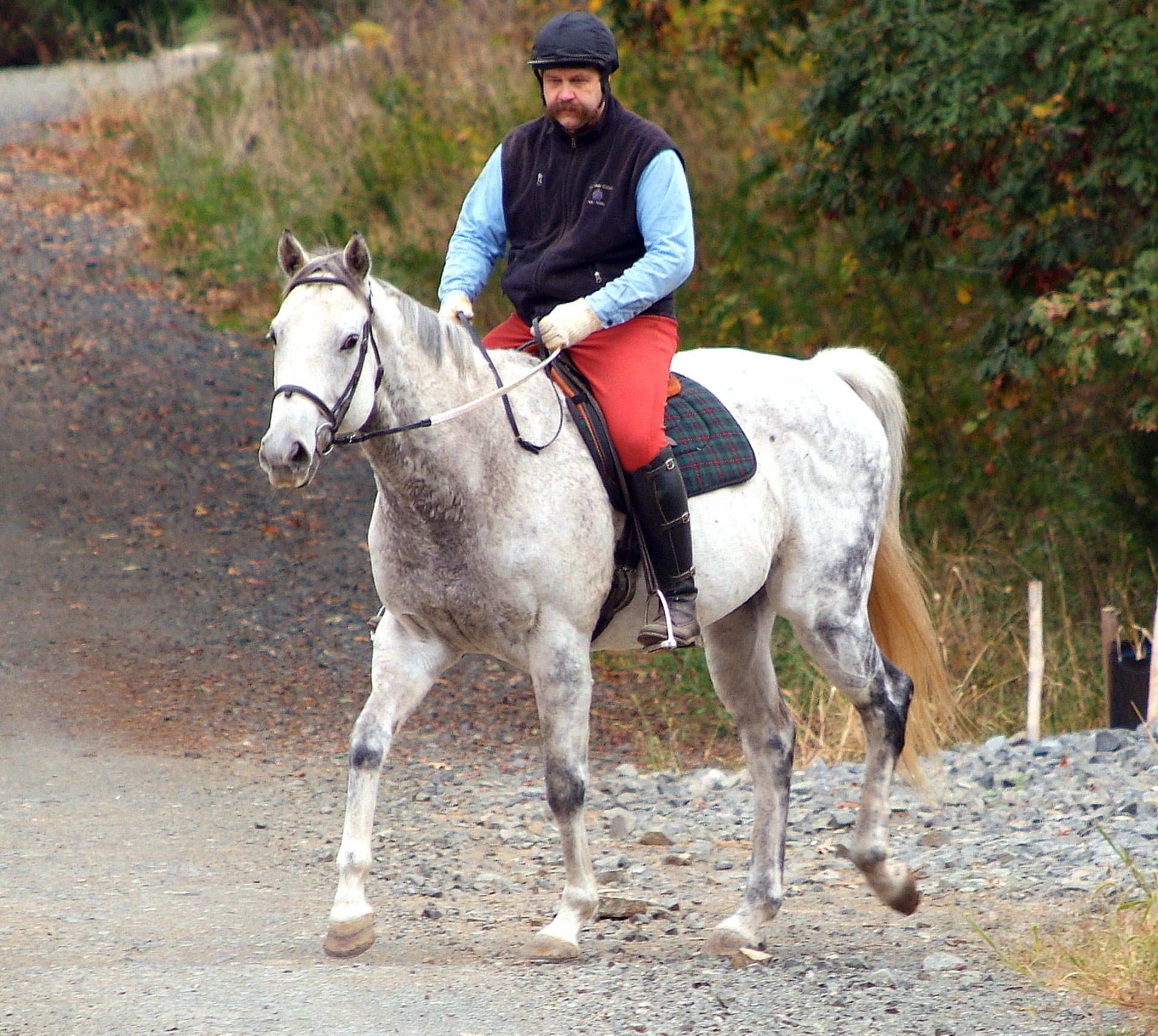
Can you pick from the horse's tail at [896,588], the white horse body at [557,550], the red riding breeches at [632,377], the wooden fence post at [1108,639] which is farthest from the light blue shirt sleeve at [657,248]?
the wooden fence post at [1108,639]

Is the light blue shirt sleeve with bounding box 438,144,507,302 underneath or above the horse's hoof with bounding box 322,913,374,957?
above

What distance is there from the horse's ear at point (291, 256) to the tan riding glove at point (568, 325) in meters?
0.80

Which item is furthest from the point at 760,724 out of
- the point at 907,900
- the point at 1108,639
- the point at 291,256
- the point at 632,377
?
the point at 1108,639

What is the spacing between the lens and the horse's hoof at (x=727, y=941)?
197 inches

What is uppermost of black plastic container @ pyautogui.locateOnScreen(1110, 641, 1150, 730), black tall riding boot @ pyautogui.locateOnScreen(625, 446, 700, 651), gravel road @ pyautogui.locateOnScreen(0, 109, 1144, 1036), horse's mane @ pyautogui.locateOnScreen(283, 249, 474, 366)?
horse's mane @ pyautogui.locateOnScreen(283, 249, 474, 366)

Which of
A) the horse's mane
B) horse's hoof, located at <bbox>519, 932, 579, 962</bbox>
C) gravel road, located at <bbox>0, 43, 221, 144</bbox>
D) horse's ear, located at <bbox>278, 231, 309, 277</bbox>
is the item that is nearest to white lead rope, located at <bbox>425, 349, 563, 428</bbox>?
the horse's mane

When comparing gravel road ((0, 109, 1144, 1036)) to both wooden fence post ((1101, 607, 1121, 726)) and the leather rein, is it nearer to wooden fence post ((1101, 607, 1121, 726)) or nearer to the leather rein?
wooden fence post ((1101, 607, 1121, 726))

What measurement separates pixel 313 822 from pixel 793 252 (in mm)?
7198

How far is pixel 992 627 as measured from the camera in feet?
30.8

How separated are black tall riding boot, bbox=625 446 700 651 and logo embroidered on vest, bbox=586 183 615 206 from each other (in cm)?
81

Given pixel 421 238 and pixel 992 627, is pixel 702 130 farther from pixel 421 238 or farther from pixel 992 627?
pixel 992 627

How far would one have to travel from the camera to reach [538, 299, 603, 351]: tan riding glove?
4.77 m

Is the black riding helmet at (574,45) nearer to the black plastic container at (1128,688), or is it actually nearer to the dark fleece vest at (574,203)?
Result: the dark fleece vest at (574,203)

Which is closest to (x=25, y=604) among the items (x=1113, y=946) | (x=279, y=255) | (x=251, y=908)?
(x=251, y=908)
